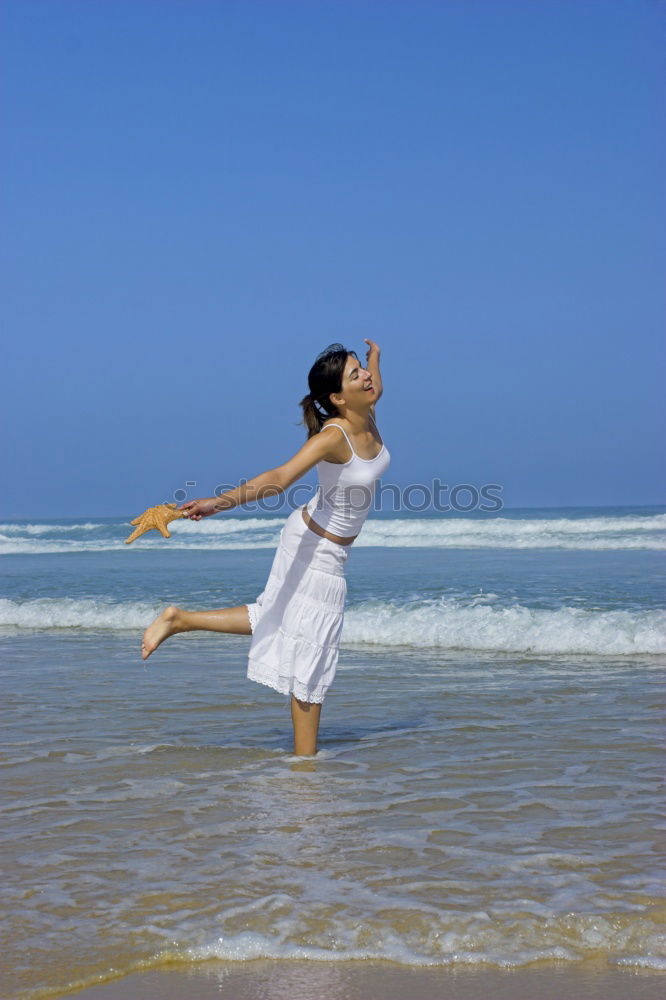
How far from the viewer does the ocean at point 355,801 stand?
3197 millimetres

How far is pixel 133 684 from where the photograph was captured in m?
8.05

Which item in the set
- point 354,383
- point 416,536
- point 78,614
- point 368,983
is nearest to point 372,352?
point 354,383

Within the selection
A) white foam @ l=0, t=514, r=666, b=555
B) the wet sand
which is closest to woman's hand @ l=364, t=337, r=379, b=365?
the wet sand

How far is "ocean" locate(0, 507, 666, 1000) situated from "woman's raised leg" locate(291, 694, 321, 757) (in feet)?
0.35

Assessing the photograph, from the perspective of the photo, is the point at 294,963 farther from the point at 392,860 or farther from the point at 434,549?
the point at 434,549

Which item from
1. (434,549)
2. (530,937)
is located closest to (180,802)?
(530,937)

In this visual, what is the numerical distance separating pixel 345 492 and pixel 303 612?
0.71 meters

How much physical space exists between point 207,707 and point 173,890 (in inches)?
140

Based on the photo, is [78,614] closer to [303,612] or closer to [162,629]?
[162,629]

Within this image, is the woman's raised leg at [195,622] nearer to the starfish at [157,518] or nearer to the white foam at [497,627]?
the starfish at [157,518]

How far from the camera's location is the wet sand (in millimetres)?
2832

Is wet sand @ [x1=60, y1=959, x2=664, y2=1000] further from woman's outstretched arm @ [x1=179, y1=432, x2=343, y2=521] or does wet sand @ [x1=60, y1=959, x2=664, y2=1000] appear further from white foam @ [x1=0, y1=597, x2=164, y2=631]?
white foam @ [x1=0, y1=597, x2=164, y2=631]

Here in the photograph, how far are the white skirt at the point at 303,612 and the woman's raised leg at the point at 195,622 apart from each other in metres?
0.19

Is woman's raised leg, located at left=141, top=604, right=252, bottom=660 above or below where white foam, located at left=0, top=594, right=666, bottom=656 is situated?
above
